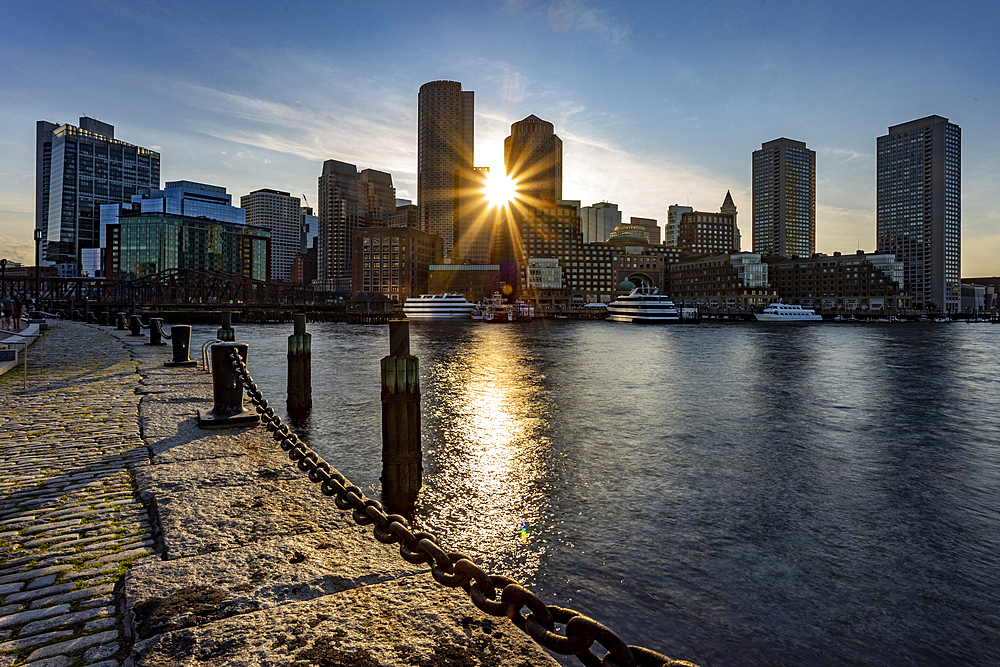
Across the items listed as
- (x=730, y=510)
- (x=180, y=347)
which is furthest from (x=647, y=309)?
(x=730, y=510)

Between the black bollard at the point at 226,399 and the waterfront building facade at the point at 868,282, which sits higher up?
the waterfront building facade at the point at 868,282

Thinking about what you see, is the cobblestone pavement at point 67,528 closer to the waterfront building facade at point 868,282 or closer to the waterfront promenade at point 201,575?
the waterfront promenade at point 201,575

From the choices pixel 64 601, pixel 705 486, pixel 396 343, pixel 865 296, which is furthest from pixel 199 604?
pixel 865 296

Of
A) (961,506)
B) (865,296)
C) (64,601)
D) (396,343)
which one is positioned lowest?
(961,506)

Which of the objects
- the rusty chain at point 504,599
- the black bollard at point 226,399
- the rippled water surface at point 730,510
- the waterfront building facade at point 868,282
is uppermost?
the waterfront building facade at point 868,282

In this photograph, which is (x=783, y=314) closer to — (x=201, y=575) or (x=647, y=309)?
(x=647, y=309)

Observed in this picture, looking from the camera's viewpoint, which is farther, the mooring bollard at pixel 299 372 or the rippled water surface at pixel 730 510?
the mooring bollard at pixel 299 372

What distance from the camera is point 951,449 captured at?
15.9m

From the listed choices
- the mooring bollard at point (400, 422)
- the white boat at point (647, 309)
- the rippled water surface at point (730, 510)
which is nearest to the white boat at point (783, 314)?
the white boat at point (647, 309)

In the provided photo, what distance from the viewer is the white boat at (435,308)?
151 meters

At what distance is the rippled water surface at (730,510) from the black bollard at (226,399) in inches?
123

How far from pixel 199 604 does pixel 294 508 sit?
6.35ft

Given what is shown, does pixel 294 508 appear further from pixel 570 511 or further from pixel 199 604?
pixel 570 511

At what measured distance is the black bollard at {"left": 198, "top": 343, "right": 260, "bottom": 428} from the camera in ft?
29.3
